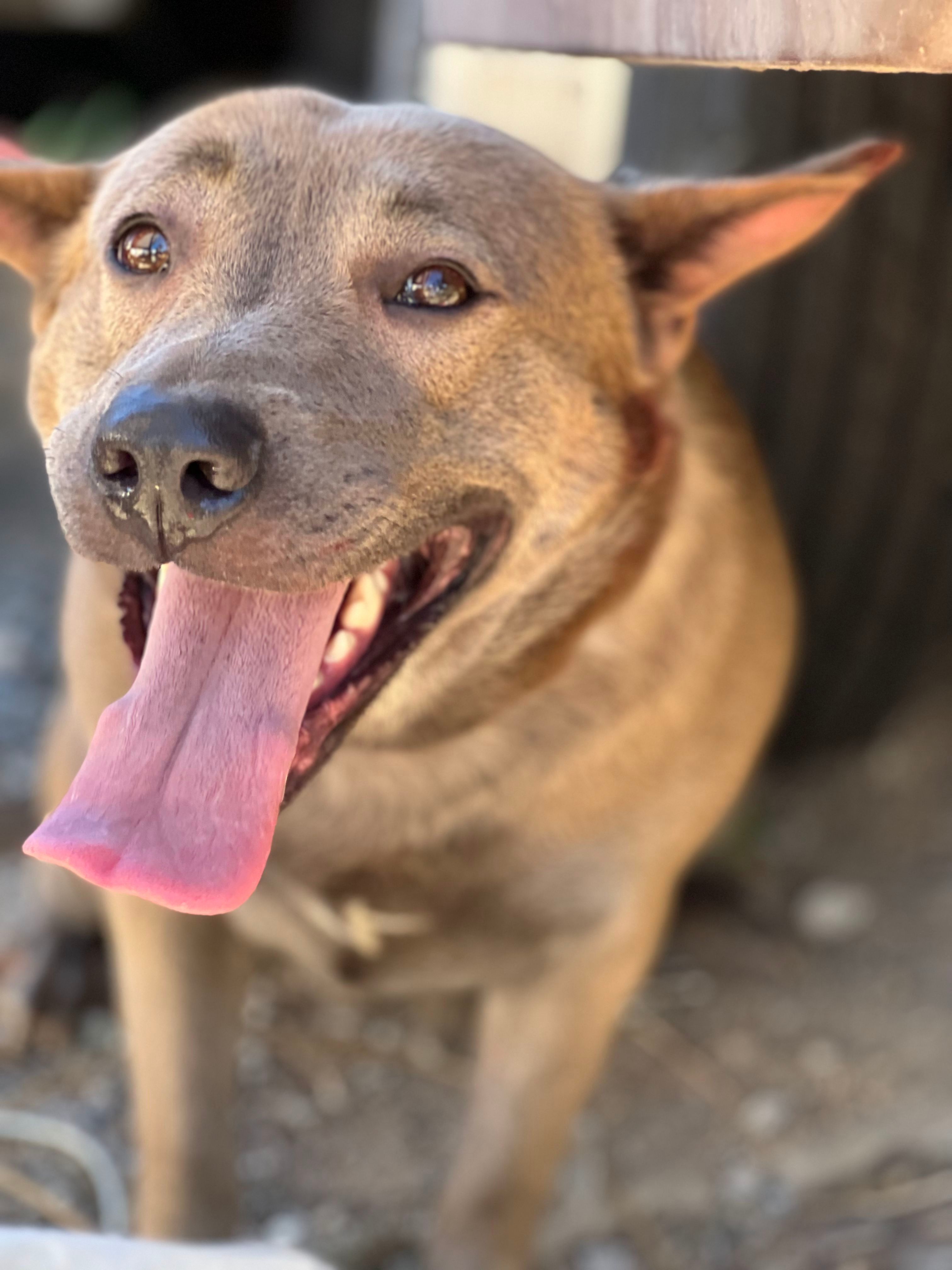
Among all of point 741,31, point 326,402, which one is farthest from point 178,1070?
point 741,31

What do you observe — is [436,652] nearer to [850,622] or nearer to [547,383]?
[547,383]

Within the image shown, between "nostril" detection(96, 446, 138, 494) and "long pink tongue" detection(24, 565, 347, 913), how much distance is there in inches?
7.5

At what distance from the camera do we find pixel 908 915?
123 inches

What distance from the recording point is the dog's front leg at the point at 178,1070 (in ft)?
7.29

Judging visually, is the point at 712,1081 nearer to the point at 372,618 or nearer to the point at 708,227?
the point at 372,618

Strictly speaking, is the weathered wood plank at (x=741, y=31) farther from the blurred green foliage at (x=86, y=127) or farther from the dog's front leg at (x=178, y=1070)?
the blurred green foliage at (x=86, y=127)

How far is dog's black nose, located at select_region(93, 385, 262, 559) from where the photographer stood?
143cm

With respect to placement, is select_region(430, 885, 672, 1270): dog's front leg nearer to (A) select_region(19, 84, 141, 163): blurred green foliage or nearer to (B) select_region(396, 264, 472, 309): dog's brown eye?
(B) select_region(396, 264, 472, 309): dog's brown eye

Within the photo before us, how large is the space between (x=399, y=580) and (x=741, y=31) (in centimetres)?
75

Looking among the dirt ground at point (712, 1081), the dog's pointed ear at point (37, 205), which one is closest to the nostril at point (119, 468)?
the dog's pointed ear at point (37, 205)

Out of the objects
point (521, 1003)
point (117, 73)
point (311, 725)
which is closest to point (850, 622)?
point (521, 1003)

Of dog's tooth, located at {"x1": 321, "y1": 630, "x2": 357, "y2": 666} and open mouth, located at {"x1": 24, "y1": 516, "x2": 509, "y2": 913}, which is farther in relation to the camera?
dog's tooth, located at {"x1": 321, "y1": 630, "x2": 357, "y2": 666}

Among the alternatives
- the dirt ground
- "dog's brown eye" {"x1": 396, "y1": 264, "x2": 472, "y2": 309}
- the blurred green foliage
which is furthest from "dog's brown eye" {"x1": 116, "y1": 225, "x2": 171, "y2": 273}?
the blurred green foliage

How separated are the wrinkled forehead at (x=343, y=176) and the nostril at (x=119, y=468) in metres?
0.39
